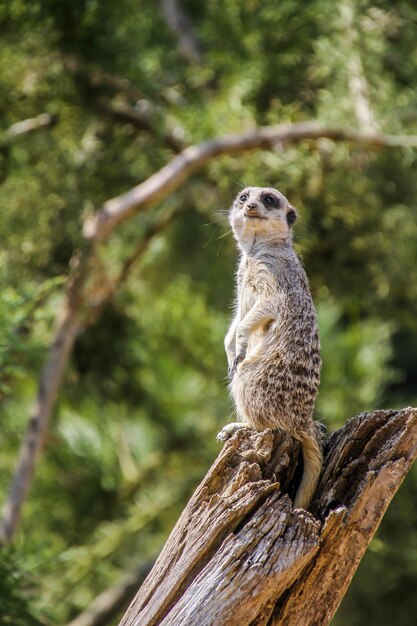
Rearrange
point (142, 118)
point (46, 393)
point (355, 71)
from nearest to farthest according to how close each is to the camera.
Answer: point (46, 393) < point (355, 71) < point (142, 118)

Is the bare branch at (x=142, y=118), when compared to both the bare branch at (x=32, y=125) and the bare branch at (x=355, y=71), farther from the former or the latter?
the bare branch at (x=355, y=71)

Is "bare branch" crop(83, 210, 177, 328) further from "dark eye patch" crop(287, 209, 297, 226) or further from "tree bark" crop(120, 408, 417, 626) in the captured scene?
"tree bark" crop(120, 408, 417, 626)

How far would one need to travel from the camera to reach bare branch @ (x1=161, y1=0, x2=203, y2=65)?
11648 millimetres

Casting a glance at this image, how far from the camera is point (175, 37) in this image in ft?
38.3

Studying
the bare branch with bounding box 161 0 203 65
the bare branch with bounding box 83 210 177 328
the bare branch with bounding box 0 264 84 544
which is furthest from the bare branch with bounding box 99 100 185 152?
the bare branch with bounding box 0 264 84 544

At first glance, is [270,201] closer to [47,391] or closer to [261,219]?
[261,219]

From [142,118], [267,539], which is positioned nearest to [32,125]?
[142,118]

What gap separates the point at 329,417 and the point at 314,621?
22.4 feet

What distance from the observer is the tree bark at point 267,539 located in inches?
146

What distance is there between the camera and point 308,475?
412cm

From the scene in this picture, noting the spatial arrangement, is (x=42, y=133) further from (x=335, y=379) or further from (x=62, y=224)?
(x=335, y=379)

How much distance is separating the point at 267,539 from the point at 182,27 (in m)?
8.99

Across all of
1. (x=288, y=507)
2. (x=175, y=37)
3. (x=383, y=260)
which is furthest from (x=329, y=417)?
(x=288, y=507)

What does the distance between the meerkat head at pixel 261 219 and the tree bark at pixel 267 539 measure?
4.40 feet
